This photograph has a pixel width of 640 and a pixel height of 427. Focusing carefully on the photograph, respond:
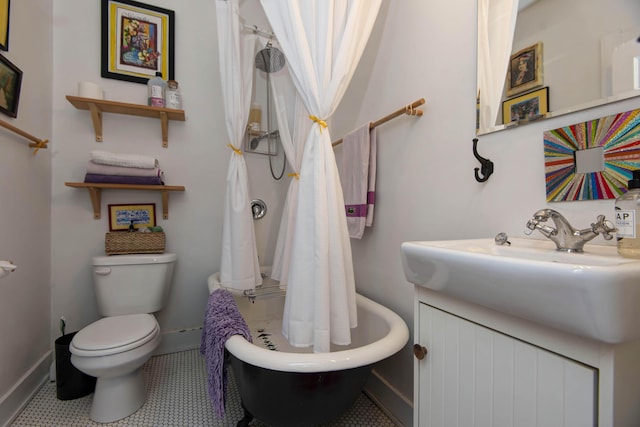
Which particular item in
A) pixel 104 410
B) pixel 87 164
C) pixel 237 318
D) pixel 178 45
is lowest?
pixel 104 410

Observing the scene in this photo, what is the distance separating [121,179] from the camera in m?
1.70

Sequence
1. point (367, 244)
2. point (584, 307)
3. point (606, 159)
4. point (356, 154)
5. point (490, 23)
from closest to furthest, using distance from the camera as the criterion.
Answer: point (584, 307) < point (606, 159) < point (490, 23) < point (356, 154) < point (367, 244)

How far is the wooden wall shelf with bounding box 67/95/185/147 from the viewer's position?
169 centimetres

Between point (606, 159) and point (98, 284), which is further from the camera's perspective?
point (98, 284)

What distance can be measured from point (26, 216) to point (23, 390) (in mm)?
875

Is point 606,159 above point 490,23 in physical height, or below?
below

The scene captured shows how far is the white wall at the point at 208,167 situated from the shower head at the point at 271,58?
1.33ft

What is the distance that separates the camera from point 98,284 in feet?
5.43

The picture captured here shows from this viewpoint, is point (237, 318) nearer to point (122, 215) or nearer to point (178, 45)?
point (122, 215)

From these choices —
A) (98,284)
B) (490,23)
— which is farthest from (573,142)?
(98,284)

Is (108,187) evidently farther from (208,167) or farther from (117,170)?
(208,167)

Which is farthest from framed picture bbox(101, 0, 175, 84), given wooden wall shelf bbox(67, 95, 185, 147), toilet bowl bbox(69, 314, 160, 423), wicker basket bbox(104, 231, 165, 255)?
toilet bowl bbox(69, 314, 160, 423)

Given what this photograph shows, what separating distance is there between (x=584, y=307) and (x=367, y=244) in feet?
4.14

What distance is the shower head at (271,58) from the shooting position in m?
1.95
